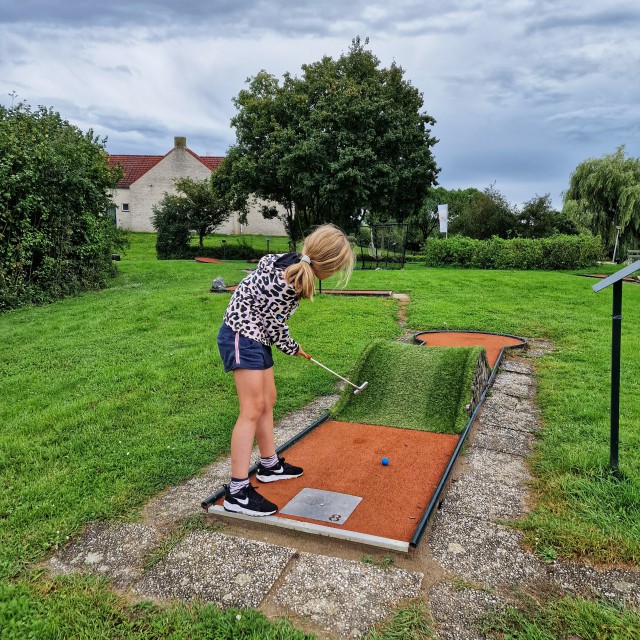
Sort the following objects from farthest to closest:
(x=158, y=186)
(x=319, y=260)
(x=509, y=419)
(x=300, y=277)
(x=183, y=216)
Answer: (x=158, y=186)
(x=183, y=216)
(x=509, y=419)
(x=319, y=260)
(x=300, y=277)

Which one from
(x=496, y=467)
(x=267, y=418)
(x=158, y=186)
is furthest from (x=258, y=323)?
(x=158, y=186)

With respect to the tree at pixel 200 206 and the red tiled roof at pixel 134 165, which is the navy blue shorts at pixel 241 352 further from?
the red tiled roof at pixel 134 165

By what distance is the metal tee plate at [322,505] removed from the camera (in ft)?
9.04

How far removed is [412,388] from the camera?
466 centimetres

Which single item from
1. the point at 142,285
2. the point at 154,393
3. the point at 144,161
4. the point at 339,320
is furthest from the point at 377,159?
the point at 144,161

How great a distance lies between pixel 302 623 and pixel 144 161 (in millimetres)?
41702

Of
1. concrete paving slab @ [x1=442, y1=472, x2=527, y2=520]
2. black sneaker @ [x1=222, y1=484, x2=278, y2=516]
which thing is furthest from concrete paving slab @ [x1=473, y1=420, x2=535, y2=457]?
black sneaker @ [x1=222, y1=484, x2=278, y2=516]

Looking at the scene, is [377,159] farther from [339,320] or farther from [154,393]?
[154,393]

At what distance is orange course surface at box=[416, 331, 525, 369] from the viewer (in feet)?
22.2

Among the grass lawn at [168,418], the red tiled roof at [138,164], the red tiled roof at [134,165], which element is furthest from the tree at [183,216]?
the grass lawn at [168,418]

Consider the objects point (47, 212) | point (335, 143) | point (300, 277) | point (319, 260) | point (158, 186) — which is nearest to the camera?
point (300, 277)

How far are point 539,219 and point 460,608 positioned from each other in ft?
84.9

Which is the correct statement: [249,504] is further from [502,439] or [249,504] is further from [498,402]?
[498,402]

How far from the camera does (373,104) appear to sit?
69.7 feet
